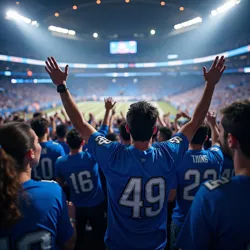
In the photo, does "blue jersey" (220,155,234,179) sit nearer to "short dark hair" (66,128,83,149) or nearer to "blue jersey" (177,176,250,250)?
"blue jersey" (177,176,250,250)

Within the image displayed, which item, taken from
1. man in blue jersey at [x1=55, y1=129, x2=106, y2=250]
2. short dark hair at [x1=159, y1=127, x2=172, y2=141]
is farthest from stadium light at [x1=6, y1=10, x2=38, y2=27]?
man in blue jersey at [x1=55, y1=129, x2=106, y2=250]

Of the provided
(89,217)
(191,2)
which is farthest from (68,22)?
(89,217)

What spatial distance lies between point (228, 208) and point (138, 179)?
870 mm

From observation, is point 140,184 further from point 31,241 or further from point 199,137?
point 199,137

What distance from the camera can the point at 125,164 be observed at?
220 centimetres

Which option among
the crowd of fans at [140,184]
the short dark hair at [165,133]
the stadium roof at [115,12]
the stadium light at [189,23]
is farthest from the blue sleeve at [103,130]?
the stadium light at [189,23]

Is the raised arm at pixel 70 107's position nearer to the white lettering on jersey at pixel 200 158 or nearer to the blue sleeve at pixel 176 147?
the blue sleeve at pixel 176 147

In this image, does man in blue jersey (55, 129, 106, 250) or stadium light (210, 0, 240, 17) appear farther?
stadium light (210, 0, 240, 17)

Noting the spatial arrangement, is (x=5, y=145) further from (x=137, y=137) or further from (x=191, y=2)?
(x=191, y=2)

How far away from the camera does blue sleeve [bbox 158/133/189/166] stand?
2322 mm

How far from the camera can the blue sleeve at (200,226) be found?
5.16 feet

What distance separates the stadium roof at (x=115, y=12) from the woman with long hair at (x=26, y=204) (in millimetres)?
32598

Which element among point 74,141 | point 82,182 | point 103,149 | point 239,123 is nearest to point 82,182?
point 82,182

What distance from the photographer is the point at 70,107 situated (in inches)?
98.0
